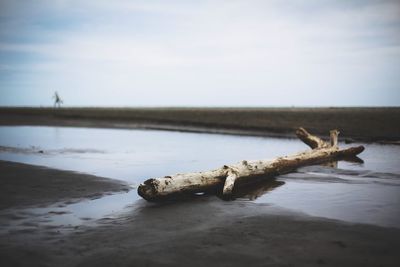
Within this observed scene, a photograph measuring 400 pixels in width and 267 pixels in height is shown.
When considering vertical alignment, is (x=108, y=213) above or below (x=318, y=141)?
below

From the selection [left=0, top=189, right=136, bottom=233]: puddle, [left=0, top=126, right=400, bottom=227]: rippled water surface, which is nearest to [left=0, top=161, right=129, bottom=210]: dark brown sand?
[left=0, top=189, right=136, bottom=233]: puddle

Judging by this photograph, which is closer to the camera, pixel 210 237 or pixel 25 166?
pixel 210 237

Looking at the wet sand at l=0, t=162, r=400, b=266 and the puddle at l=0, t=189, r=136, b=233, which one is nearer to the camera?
the wet sand at l=0, t=162, r=400, b=266

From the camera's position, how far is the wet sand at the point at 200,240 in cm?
433

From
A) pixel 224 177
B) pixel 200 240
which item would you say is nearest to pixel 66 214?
pixel 200 240

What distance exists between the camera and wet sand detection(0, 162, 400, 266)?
4328 millimetres

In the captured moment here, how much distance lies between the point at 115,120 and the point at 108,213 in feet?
127

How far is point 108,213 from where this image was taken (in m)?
6.34

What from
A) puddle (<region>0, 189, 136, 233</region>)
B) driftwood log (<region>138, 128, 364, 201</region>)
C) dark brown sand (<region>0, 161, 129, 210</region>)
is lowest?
puddle (<region>0, 189, 136, 233</region>)

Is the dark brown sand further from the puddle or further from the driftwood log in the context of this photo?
the driftwood log

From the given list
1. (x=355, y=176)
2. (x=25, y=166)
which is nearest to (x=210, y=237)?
(x=355, y=176)

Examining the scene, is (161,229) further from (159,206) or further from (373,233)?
(373,233)

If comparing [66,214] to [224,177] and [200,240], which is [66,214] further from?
[224,177]

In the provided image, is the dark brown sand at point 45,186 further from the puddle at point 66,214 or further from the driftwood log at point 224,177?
the driftwood log at point 224,177
